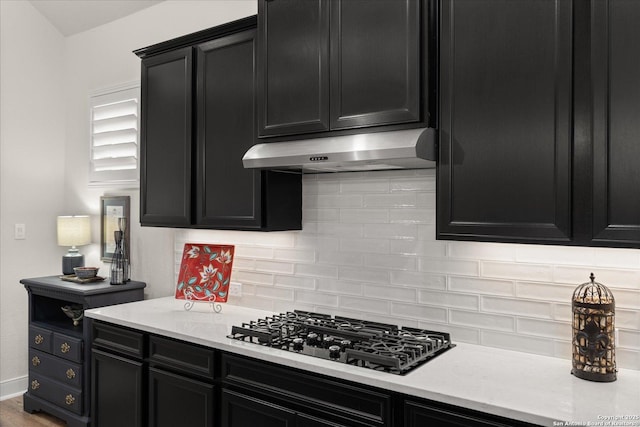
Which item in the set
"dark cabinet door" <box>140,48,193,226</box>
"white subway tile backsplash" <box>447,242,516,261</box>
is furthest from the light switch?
"white subway tile backsplash" <box>447,242,516,261</box>

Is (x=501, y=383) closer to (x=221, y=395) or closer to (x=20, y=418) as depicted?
(x=221, y=395)

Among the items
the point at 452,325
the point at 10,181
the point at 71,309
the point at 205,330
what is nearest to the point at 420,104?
the point at 452,325

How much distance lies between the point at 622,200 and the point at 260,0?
1.87 m

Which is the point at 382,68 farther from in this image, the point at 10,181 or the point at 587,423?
the point at 10,181

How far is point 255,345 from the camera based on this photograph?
2234 millimetres

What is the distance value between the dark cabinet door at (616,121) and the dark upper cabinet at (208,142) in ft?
5.18

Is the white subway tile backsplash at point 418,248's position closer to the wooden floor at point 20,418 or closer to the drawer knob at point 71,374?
the drawer knob at point 71,374

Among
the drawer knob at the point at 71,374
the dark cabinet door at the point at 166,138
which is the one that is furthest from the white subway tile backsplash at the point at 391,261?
the drawer knob at the point at 71,374

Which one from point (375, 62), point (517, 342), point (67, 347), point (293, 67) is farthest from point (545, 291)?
point (67, 347)

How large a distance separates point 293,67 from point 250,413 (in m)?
1.63

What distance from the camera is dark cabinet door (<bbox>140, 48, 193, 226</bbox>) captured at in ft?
9.69

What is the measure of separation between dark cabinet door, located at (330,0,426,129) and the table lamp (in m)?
2.76

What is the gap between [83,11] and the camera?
4035mm

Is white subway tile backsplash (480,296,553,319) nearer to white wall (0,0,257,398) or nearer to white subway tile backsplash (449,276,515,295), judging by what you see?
white subway tile backsplash (449,276,515,295)
